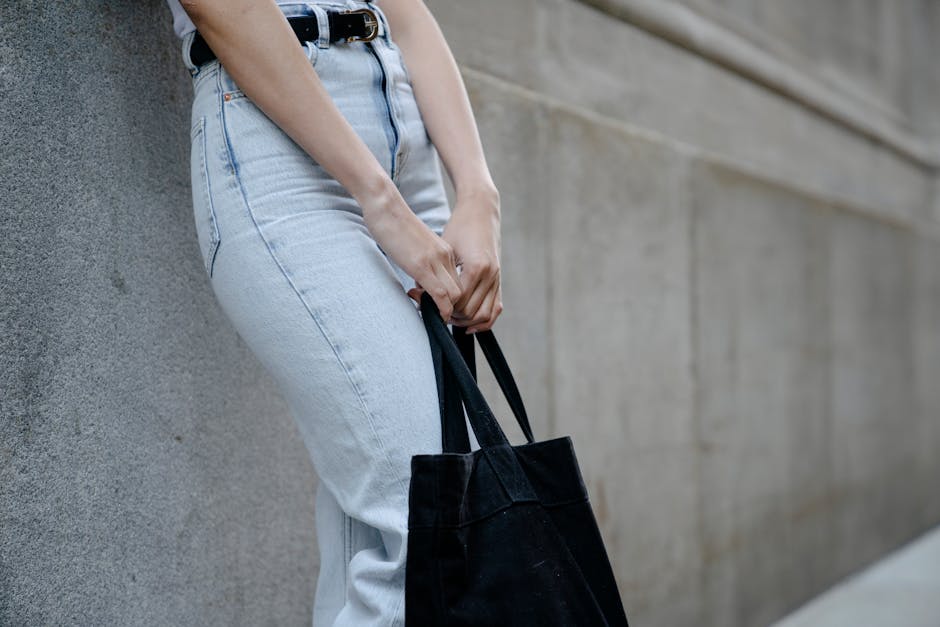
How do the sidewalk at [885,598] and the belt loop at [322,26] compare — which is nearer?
the belt loop at [322,26]

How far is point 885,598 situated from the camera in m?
4.72

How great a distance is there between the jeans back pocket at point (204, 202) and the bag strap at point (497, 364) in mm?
414

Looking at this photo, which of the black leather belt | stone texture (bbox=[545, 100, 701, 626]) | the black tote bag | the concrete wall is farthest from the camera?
stone texture (bbox=[545, 100, 701, 626])

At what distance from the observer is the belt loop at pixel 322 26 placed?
158 centimetres

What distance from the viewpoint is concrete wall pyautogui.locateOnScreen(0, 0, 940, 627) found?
184 centimetres

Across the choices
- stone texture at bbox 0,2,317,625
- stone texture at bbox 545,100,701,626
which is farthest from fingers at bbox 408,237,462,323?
stone texture at bbox 545,100,701,626

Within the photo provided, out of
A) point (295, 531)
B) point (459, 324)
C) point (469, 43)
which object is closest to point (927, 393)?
point (469, 43)

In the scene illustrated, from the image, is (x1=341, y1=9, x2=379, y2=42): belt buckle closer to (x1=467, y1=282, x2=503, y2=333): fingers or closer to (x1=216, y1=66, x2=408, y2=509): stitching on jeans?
(x1=216, y1=66, x2=408, y2=509): stitching on jeans

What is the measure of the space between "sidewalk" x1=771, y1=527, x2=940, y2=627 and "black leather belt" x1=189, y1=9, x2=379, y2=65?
142 inches

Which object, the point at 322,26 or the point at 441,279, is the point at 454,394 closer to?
the point at 441,279

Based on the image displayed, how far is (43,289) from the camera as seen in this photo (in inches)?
70.6

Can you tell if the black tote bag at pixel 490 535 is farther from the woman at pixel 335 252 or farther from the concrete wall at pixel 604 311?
the concrete wall at pixel 604 311

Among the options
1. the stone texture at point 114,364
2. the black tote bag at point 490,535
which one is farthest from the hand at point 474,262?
the stone texture at point 114,364

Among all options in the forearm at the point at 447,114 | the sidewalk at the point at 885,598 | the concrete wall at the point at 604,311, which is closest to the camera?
the forearm at the point at 447,114
